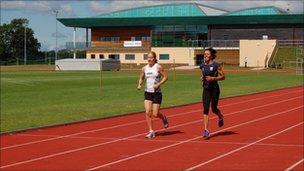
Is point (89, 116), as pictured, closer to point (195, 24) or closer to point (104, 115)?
point (104, 115)

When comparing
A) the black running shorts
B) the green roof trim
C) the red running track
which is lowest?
the red running track

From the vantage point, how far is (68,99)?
89.5 ft

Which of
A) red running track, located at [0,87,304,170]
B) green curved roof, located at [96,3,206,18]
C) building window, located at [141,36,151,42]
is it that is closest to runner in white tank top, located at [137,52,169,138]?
red running track, located at [0,87,304,170]

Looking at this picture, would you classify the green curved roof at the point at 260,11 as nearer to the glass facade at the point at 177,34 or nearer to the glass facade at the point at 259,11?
the glass facade at the point at 259,11

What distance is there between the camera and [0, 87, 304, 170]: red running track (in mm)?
10320

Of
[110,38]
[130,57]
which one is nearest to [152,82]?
[130,57]

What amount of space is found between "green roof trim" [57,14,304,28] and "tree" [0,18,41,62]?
9.57 metres

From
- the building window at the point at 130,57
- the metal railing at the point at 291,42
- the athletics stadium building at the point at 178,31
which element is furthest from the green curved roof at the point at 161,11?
the metal railing at the point at 291,42

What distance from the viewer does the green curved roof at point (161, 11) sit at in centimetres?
11550

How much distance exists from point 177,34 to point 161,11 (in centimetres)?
1323

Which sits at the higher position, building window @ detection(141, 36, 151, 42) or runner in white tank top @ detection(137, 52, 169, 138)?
building window @ detection(141, 36, 151, 42)

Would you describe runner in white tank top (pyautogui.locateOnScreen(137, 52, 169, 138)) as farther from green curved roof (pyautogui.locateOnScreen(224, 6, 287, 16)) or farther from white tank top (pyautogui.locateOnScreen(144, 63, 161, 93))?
green curved roof (pyautogui.locateOnScreen(224, 6, 287, 16))

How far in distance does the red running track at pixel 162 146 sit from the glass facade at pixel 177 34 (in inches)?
3363

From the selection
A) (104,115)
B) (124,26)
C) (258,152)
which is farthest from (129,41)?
(258,152)
